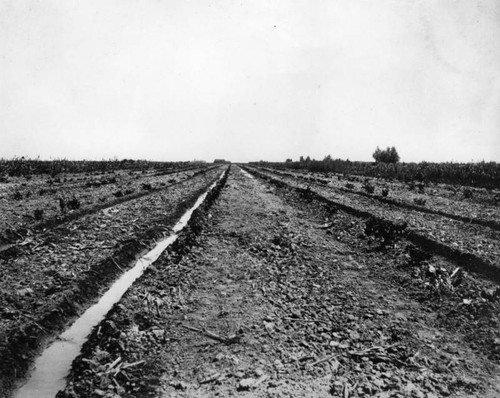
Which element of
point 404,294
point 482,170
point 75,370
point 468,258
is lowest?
point 75,370

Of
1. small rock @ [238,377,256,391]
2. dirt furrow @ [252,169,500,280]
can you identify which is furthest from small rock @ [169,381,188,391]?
dirt furrow @ [252,169,500,280]

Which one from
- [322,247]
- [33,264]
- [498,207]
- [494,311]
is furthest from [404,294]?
[498,207]

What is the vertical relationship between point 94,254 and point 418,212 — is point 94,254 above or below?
below

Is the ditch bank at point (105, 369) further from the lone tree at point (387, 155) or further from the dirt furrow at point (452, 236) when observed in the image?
the lone tree at point (387, 155)

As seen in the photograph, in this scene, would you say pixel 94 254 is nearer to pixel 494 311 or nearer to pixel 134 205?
pixel 134 205

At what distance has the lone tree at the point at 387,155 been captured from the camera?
8006cm

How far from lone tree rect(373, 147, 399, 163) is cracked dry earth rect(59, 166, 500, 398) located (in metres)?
80.3

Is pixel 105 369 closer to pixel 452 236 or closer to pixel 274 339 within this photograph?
pixel 274 339

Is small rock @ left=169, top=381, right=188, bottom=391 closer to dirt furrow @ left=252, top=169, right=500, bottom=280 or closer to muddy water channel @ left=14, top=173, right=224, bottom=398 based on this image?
muddy water channel @ left=14, top=173, right=224, bottom=398

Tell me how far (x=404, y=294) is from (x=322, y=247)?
2891mm

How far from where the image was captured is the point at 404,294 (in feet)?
20.4

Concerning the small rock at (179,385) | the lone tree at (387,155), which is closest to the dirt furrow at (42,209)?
the small rock at (179,385)

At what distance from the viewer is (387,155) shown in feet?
266

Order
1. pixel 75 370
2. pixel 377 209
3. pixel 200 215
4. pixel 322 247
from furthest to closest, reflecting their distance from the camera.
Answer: pixel 377 209, pixel 200 215, pixel 322 247, pixel 75 370
